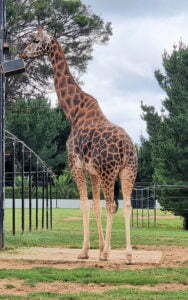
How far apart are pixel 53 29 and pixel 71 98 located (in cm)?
2077

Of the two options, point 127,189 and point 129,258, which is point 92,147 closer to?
point 127,189

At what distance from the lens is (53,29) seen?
1275 inches

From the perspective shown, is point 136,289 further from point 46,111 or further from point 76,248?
point 46,111

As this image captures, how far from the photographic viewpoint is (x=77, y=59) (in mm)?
32719

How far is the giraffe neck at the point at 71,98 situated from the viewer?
11789 millimetres

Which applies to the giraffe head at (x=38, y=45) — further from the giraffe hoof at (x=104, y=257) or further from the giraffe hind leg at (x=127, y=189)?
the giraffe hoof at (x=104, y=257)

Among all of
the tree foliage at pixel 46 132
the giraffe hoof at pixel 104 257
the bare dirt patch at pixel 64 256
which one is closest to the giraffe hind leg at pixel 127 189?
the giraffe hoof at pixel 104 257

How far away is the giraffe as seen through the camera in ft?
36.1

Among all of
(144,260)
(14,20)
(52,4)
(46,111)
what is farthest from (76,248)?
(46,111)

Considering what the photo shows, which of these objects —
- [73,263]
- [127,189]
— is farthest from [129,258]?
[127,189]

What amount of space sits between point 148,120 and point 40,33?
18.3 meters

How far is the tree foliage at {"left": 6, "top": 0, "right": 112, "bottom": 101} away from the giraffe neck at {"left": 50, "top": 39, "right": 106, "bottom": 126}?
1846 centimetres

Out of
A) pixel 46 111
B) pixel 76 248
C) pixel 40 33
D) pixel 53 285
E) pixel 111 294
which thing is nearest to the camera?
pixel 111 294

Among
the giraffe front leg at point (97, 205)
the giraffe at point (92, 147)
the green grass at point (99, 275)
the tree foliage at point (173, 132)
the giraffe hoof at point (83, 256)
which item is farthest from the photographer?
the tree foliage at point (173, 132)
